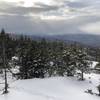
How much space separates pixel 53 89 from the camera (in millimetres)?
49500

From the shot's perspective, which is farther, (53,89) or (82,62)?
(82,62)

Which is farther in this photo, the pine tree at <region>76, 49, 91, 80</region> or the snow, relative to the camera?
the pine tree at <region>76, 49, 91, 80</region>

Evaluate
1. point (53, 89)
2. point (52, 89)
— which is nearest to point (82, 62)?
point (53, 89)

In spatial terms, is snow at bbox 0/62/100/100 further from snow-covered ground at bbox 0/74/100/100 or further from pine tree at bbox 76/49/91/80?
pine tree at bbox 76/49/91/80

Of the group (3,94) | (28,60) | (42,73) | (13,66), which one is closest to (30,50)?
(28,60)

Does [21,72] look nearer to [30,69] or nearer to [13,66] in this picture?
[30,69]

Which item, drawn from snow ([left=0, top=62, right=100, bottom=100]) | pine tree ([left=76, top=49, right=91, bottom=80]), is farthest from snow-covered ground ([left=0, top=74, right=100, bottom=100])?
pine tree ([left=76, top=49, right=91, bottom=80])

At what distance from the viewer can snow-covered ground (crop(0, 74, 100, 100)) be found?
3799cm

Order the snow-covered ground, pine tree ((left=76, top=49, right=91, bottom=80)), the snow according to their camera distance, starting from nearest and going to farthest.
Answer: the snow, the snow-covered ground, pine tree ((left=76, top=49, right=91, bottom=80))

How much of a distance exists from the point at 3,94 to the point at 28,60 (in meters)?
23.3

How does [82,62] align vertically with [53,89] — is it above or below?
above

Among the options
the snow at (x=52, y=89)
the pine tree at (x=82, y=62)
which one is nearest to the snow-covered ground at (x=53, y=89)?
the snow at (x=52, y=89)

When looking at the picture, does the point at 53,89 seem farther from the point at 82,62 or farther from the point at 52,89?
the point at 82,62

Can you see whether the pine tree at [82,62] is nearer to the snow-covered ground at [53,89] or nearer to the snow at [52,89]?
the snow at [52,89]
